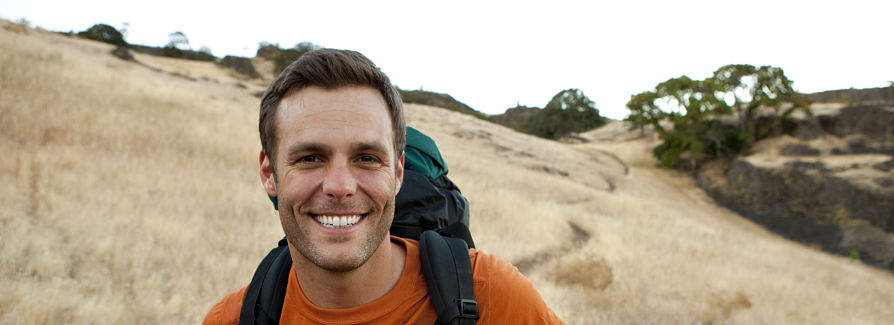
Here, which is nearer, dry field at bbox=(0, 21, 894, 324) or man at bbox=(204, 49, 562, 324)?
man at bbox=(204, 49, 562, 324)

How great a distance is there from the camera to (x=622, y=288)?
766 centimetres

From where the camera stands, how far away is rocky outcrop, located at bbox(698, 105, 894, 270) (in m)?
19.6

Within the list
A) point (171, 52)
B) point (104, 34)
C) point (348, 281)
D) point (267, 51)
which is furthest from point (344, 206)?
point (267, 51)

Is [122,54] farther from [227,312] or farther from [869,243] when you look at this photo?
[869,243]

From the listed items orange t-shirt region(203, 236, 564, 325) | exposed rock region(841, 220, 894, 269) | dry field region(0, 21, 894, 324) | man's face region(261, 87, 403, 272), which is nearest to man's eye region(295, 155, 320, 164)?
man's face region(261, 87, 403, 272)

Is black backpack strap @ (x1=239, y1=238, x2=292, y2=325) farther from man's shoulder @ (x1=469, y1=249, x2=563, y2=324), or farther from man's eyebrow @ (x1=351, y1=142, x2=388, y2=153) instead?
man's shoulder @ (x1=469, y1=249, x2=563, y2=324)

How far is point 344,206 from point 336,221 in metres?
0.07

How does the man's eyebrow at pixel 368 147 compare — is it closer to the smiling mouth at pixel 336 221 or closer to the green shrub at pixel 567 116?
the smiling mouth at pixel 336 221

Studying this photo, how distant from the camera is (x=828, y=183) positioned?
21906mm

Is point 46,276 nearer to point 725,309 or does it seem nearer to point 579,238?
point 725,309

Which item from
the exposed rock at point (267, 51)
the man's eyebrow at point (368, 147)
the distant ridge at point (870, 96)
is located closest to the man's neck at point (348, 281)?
the man's eyebrow at point (368, 147)

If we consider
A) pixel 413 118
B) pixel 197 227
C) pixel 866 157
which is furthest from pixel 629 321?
pixel 413 118

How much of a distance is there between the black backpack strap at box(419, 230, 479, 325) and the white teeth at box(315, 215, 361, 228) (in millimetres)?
383

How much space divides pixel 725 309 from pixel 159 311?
823 centimetres
